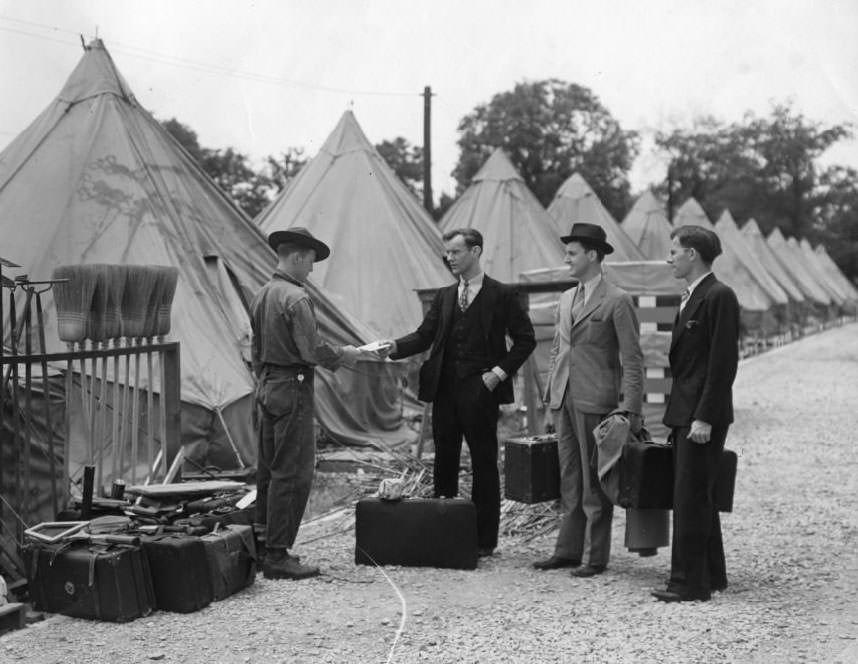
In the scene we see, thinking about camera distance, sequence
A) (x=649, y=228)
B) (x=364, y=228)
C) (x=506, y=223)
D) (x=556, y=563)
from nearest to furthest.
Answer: (x=556, y=563) < (x=364, y=228) < (x=506, y=223) < (x=649, y=228)

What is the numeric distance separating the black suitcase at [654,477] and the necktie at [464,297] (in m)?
1.24

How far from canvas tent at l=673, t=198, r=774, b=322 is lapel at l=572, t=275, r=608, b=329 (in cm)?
2332

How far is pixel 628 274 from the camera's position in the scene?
33.4 ft

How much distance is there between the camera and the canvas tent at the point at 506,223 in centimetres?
1858

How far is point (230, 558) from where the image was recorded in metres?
4.88

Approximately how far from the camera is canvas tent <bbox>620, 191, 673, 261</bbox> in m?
28.0

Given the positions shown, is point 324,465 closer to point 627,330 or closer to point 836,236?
point 627,330

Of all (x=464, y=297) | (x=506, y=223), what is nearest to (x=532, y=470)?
(x=464, y=297)

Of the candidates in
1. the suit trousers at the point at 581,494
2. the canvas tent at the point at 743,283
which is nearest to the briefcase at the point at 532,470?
the suit trousers at the point at 581,494

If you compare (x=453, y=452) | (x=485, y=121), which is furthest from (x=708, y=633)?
(x=485, y=121)

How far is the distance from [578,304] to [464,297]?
64 cm

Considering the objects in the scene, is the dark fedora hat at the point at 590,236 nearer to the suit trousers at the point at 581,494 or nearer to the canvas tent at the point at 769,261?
the suit trousers at the point at 581,494

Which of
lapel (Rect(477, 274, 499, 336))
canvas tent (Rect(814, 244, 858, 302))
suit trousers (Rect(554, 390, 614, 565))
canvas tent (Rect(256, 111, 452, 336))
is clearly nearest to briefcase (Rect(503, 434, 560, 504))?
suit trousers (Rect(554, 390, 614, 565))

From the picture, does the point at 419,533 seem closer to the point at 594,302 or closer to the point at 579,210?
the point at 594,302
